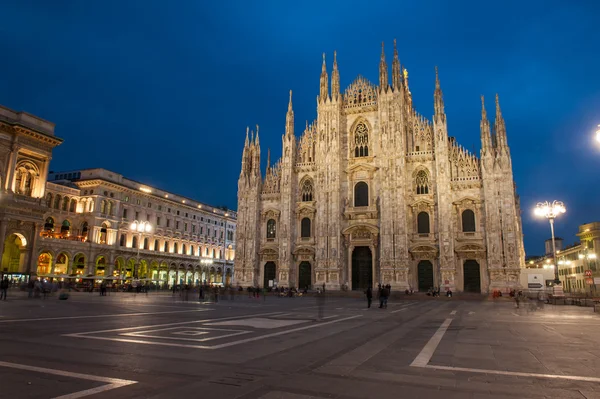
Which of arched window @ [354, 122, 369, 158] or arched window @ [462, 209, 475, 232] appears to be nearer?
arched window @ [462, 209, 475, 232]

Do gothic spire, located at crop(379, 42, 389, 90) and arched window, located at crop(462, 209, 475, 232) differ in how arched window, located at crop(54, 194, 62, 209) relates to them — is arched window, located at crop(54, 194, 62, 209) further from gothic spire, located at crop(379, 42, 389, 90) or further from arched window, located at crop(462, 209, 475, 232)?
arched window, located at crop(462, 209, 475, 232)

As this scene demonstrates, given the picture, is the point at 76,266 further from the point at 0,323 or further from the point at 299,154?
the point at 0,323

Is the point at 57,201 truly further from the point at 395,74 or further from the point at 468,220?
the point at 468,220

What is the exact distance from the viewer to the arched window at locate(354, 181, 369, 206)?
156ft

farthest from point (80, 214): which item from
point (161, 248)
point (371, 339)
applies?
Result: point (371, 339)

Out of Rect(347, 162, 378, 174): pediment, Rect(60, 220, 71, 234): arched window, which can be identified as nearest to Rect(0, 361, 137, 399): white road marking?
Rect(347, 162, 378, 174): pediment

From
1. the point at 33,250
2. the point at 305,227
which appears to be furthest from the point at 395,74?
the point at 33,250

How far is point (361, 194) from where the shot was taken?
47.8 metres

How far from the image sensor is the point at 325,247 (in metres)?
46.4

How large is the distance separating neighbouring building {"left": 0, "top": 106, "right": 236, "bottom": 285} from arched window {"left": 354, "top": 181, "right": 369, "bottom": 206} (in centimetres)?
2179

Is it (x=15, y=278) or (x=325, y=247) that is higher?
(x=325, y=247)

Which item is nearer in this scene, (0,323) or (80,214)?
(0,323)

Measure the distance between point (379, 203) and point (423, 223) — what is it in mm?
4930

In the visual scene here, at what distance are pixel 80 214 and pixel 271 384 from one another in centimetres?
5963
